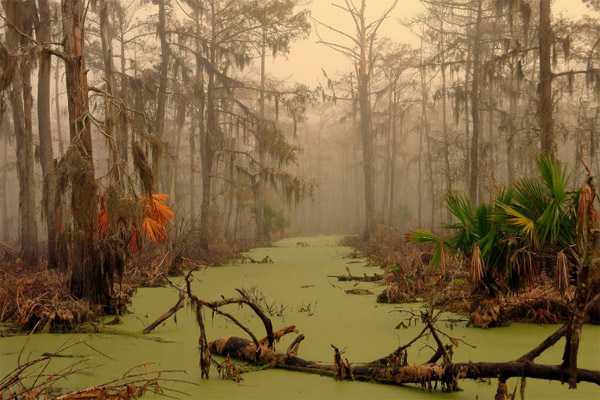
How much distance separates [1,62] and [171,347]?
3940mm

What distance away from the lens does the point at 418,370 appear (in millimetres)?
3906

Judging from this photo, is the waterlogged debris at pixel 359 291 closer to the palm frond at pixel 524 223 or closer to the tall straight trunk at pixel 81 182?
the palm frond at pixel 524 223

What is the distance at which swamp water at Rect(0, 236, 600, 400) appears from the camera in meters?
3.89

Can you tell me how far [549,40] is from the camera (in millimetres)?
11031

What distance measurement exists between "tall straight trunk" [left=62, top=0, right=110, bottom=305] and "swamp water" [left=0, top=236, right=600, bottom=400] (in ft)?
2.21

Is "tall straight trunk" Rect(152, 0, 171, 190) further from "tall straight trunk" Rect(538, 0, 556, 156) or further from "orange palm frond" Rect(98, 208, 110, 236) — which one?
"tall straight trunk" Rect(538, 0, 556, 156)

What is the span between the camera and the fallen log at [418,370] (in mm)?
3494

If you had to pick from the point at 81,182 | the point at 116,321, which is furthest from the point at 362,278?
the point at 81,182

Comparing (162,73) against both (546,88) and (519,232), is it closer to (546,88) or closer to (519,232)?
(546,88)

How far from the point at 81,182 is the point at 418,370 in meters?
4.36

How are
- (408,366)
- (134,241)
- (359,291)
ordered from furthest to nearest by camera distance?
(359,291), (134,241), (408,366)

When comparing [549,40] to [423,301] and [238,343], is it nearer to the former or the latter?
[423,301]

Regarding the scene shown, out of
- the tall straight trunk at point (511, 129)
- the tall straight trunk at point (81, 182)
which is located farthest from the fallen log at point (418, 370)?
the tall straight trunk at point (511, 129)

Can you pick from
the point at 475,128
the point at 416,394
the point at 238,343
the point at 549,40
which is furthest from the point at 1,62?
the point at 475,128
